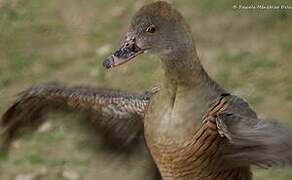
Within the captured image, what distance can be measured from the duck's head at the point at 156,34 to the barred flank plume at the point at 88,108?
0.60m

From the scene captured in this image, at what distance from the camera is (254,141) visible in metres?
4.91

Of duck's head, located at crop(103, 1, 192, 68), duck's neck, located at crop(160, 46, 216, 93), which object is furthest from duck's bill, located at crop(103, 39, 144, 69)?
duck's neck, located at crop(160, 46, 216, 93)

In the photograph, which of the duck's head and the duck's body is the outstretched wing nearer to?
the duck's body

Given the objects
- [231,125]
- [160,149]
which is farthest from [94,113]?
[231,125]

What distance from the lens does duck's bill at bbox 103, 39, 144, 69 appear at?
5.41m

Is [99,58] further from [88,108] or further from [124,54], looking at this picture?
[124,54]

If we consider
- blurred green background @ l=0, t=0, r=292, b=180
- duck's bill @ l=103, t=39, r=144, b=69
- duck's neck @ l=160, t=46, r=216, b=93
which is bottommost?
blurred green background @ l=0, t=0, r=292, b=180

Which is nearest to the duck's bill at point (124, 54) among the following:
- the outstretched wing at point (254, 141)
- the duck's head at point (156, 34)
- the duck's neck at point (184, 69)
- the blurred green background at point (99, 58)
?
the duck's head at point (156, 34)

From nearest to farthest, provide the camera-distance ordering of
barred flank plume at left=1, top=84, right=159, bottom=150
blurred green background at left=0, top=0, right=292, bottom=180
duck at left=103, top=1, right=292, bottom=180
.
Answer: duck at left=103, top=1, right=292, bottom=180 < barred flank plume at left=1, top=84, right=159, bottom=150 < blurred green background at left=0, top=0, right=292, bottom=180

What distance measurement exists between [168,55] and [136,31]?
21 centimetres

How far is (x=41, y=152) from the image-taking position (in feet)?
25.2

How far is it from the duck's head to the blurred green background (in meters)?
1.37

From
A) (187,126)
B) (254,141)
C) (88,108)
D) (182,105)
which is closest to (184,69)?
(182,105)

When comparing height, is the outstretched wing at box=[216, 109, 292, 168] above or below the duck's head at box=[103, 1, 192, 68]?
below
